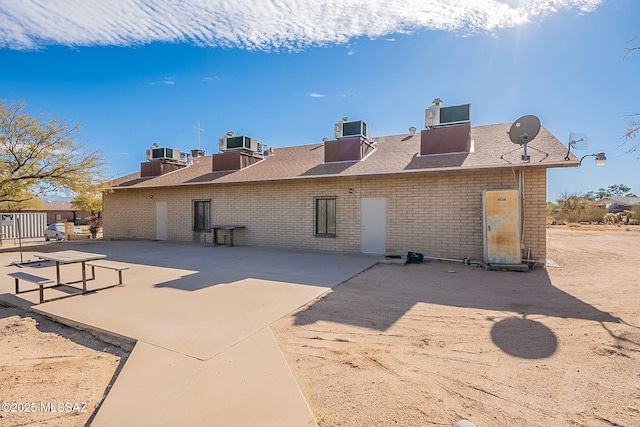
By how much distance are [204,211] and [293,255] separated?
253 inches

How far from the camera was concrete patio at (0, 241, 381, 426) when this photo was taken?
86.6 inches

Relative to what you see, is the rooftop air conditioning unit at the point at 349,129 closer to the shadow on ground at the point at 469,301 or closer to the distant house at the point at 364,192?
the distant house at the point at 364,192

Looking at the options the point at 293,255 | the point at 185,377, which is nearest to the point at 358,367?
the point at 185,377

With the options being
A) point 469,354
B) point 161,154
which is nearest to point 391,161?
point 469,354

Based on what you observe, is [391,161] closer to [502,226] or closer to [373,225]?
[373,225]

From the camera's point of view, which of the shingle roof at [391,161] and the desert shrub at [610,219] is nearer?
the shingle roof at [391,161]

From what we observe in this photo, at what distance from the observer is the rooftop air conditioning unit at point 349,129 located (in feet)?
38.7

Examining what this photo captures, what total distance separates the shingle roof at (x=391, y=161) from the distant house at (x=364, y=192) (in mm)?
43

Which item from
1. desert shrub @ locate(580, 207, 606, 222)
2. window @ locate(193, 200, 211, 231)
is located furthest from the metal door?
desert shrub @ locate(580, 207, 606, 222)

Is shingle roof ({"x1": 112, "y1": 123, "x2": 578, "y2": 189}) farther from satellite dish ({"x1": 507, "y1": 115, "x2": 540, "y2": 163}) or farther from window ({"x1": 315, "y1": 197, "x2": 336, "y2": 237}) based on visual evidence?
window ({"x1": 315, "y1": 197, "x2": 336, "y2": 237})

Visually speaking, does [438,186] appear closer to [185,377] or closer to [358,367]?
[358,367]

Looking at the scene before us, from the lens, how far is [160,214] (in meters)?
15.5

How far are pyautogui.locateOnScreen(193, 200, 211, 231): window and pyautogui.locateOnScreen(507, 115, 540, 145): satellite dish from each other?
12180mm

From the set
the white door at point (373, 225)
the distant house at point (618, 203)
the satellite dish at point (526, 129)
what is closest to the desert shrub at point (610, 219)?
the distant house at point (618, 203)
